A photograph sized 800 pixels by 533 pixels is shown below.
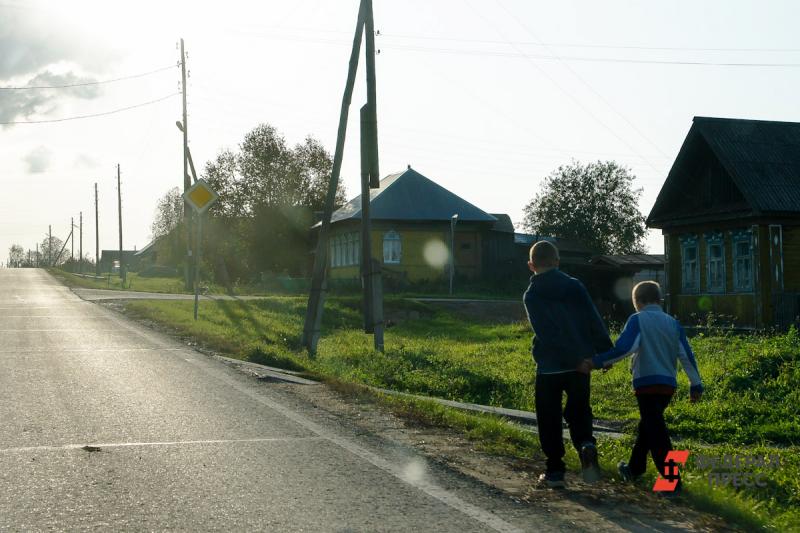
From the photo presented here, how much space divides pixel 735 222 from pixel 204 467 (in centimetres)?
2281

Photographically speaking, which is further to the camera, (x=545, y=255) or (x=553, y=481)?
(x=545, y=255)

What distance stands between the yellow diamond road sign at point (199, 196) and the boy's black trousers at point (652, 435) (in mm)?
16064

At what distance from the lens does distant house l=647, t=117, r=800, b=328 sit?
83.3ft

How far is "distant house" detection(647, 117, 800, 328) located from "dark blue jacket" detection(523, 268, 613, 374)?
19.8m

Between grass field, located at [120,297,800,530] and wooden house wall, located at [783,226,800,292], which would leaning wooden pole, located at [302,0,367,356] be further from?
wooden house wall, located at [783,226,800,292]

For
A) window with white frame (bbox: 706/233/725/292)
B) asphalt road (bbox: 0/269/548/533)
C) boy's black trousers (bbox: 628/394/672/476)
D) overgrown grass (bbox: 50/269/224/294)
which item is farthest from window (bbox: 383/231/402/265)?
boy's black trousers (bbox: 628/394/672/476)

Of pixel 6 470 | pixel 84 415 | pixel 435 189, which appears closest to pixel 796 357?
pixel 84 415

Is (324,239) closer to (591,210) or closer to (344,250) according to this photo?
(344,250)

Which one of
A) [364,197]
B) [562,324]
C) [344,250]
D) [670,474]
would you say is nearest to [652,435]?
[670,474]

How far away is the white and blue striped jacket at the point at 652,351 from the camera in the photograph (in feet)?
21.0

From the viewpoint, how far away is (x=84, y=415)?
9.09 meters

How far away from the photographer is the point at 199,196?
2141 cm

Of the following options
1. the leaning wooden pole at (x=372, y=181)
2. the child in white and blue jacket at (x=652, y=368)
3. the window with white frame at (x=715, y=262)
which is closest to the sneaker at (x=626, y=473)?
the child in white and blue jacket at (x=652, y=368)

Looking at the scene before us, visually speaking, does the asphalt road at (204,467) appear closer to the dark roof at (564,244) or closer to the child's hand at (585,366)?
the child's hand at (585,366)
